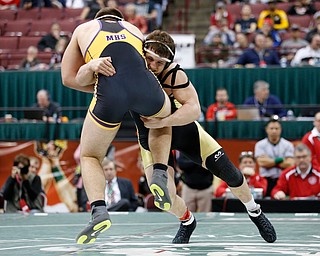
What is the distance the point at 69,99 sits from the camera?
12922mm

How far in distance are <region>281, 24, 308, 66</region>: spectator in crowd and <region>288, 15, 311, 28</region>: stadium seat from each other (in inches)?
40.4

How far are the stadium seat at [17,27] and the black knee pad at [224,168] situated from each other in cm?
1047

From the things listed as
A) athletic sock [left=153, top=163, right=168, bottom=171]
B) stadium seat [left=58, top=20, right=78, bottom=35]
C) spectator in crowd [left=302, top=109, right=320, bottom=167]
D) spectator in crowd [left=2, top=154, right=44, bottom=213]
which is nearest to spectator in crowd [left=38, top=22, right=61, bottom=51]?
stadium seat [left=58, top=20, right=78, bottom=35]

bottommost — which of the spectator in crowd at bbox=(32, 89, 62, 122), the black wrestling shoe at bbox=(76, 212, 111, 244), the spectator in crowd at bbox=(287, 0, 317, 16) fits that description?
the black wrestling shoe at bbox=(76, 212, 111, 244)

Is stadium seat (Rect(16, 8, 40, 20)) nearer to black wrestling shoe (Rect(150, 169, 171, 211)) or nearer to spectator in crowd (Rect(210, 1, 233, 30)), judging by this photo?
spectator in crowd (Rect(210, 1, 233, 30))

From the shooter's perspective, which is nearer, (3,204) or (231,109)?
(3,204)

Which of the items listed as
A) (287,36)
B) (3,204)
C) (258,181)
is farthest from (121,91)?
(287,36)

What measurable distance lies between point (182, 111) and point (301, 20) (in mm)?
9787

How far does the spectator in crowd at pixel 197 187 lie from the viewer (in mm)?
9836

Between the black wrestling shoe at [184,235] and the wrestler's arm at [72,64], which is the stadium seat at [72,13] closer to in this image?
the black wrestling shoe at [184,235]

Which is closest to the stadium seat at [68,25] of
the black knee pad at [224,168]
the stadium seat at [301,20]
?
the stadium seat at [301,20]

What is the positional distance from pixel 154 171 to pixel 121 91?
0.54m

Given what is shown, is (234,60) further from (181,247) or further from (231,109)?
(181,247)

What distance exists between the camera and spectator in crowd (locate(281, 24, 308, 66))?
13031mm
